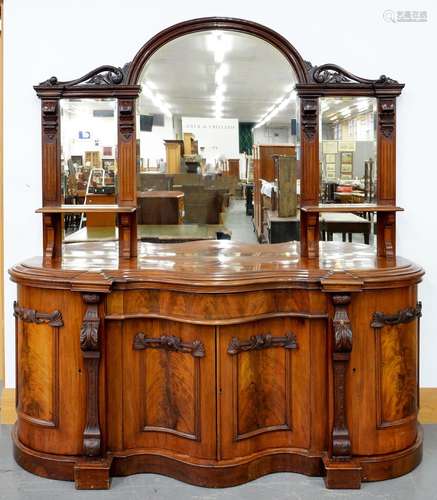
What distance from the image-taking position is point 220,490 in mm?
3633

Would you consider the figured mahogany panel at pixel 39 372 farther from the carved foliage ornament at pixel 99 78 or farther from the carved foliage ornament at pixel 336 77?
the carved foliage ornament at pixel 336 77

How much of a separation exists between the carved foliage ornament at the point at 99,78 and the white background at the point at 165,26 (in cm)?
15

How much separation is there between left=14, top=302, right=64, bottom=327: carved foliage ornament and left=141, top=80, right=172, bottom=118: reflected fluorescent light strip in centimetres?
131

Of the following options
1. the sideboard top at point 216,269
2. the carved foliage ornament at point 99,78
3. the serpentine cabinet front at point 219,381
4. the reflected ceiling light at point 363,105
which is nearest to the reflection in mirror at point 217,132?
the carved foliage ornament at point 99,78

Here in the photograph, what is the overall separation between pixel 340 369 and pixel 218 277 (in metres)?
0.78

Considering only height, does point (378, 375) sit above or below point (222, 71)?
below

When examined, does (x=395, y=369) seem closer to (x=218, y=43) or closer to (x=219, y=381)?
(x=219, y=381)

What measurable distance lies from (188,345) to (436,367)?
5.84 feet

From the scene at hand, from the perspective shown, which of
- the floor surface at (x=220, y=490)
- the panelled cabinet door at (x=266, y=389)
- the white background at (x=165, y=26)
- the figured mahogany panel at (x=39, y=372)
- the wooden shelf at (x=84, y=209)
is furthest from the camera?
the white background at (x=165, y=26)

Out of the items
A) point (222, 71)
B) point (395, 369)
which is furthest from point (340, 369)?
point (222, 71)

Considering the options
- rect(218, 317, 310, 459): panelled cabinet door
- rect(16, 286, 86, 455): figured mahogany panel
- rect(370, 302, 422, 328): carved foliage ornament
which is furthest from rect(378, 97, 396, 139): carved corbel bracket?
rect(16, 286, 86, 455): figured mahogany panel

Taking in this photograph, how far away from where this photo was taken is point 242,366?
3.69m

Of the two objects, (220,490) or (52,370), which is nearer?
(220,490)

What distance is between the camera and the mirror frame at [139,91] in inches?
164
